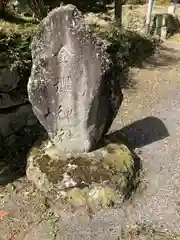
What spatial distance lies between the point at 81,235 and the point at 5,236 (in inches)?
39.1

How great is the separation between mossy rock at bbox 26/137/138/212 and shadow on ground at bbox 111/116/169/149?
3.55 feet

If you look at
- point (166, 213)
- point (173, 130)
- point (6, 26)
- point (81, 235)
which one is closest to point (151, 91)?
point (173, 130)

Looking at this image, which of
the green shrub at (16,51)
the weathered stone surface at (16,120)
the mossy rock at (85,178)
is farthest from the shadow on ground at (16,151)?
the green shrub at (16,51)

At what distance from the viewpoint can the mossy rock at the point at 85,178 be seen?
20.2ft

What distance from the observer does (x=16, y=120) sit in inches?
309

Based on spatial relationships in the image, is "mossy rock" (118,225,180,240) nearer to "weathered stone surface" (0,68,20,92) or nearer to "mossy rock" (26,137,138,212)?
"mossy rock" (26,137,138,212)

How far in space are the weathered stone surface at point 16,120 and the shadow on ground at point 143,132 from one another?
1.59 meters

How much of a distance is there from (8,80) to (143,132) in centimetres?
256

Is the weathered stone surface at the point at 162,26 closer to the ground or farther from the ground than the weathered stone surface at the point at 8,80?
closer to the ground

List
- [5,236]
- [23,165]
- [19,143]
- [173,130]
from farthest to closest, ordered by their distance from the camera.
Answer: [173,130], [19,143], [23,165], [5,236]

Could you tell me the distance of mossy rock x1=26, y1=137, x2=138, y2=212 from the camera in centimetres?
616

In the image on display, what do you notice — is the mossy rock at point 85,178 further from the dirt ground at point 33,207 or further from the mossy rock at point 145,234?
the mossy rock at point 145,234

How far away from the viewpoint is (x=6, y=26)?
843 centimetres

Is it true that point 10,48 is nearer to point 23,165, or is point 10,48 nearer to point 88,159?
point 23,165
